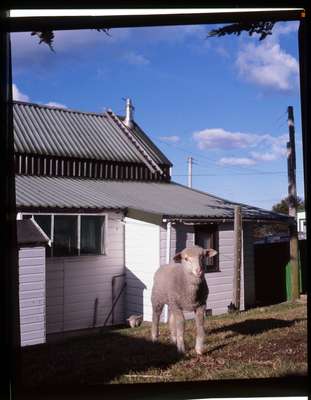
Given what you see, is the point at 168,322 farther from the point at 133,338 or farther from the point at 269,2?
the point at 269,2

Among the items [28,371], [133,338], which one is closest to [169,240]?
[133,338]

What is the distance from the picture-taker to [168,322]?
19.0 ft

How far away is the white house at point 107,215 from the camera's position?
18.9ft

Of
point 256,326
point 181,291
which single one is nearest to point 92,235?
point 181,291

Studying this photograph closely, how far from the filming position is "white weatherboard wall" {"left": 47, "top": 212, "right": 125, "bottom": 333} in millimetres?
5648

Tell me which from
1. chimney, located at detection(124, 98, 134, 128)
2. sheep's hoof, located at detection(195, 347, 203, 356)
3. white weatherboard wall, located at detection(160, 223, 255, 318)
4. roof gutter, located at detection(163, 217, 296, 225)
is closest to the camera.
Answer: sheep's hoof, located at detection(195, 347, 203, 356)

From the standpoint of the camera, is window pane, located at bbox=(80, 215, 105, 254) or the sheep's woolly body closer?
the sheep's woolly body

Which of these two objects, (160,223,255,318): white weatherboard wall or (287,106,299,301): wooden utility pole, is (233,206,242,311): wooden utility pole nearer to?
(160,223,255,318): white weatherboard wall

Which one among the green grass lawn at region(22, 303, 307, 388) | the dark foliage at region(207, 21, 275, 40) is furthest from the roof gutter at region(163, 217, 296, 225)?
the dark foliage at region(207, 21, 275, 40)

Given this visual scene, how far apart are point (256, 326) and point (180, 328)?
1020mm

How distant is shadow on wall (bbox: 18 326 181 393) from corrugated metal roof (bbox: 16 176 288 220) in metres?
1.53

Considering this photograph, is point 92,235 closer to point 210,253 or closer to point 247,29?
point 210,253

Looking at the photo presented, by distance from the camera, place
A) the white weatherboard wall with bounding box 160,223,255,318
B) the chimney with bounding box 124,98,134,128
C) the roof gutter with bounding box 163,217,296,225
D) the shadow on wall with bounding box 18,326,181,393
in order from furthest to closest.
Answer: the roof gutter with bounding box 163,217,296,225 < the white weatherboard wall with bounding box 160,223,255,318 < the chimney with bounding box 124,98,134,128 < the shadow on wall with bounding box 18,326,181,393

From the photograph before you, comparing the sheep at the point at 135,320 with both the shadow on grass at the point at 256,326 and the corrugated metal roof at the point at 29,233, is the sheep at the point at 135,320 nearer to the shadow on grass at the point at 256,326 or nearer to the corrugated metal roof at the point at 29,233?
the shadow on grass at the point at 256,326
